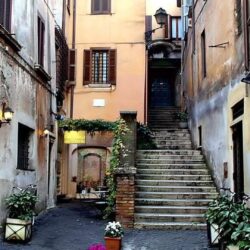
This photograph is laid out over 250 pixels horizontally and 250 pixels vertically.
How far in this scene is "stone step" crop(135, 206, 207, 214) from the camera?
1117cm

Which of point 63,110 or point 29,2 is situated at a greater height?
point 29,2

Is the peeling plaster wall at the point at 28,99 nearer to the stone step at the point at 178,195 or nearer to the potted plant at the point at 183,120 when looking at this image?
the stone step at the point at 178,195

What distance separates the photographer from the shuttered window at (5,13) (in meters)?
9.99

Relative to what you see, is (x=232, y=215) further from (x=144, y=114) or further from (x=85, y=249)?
(x=144, y=114)

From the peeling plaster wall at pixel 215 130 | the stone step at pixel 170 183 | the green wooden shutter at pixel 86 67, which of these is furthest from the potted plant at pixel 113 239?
the green wooden shutter at pixel 86 67

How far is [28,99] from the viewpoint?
1180 centimetres

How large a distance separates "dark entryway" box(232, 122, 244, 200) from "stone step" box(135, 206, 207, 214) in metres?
1.42

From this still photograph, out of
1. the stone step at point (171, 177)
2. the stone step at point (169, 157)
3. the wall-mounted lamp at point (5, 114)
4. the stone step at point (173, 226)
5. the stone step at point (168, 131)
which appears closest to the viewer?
the wall-mounted lamp at point (5, 114)

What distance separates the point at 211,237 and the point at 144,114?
10.1m

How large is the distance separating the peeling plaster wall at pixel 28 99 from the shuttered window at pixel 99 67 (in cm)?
344

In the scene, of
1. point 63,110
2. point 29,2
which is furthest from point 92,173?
point 29,2

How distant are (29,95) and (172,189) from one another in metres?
4.36

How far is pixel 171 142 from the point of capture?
52.2 feet

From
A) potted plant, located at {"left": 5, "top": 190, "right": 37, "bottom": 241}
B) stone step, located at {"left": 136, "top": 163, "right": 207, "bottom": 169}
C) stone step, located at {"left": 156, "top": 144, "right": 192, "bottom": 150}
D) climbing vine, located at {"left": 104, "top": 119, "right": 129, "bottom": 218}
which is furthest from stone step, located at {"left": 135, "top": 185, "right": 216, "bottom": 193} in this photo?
stone step, located at {"left": 156, "top": 144, "right": 192, "bottom": 150}
